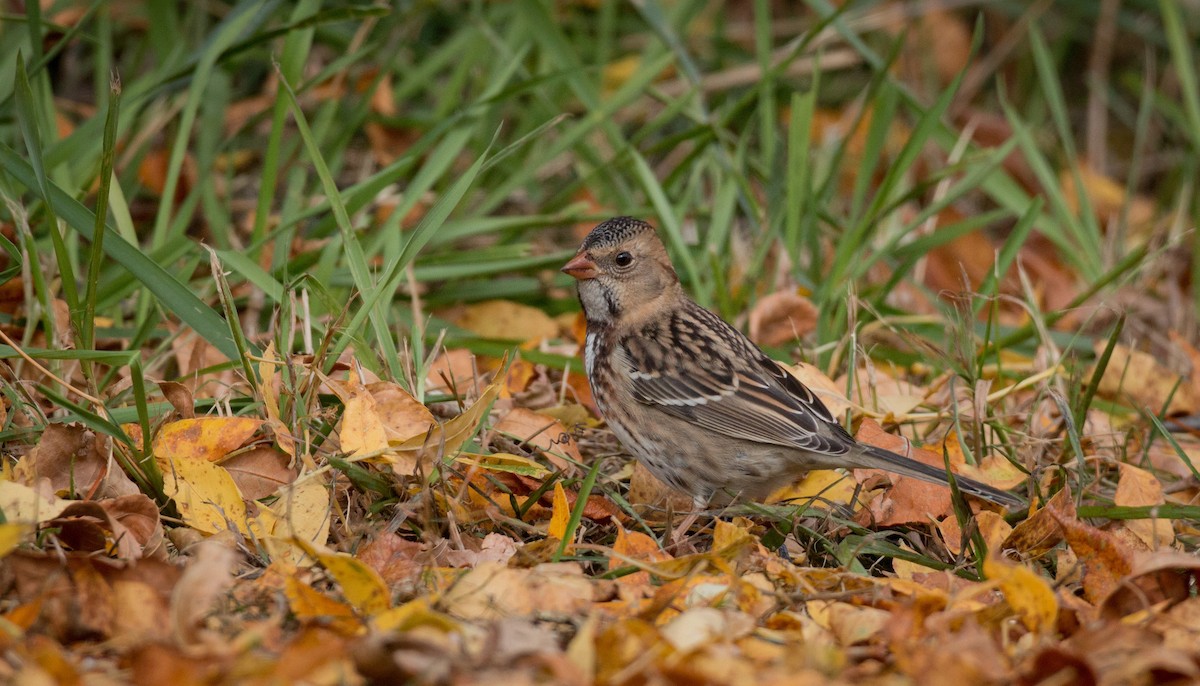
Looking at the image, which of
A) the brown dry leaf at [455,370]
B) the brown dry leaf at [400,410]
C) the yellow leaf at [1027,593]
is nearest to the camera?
the yellow leaf at [1027,593]

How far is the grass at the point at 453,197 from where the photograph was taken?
3535 mm

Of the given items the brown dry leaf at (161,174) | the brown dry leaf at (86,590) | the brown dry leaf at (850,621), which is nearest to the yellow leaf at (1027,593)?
the brown dry leaf at (850,621)

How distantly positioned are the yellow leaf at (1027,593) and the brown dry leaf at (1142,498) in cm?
89

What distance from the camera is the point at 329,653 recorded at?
7.25ft

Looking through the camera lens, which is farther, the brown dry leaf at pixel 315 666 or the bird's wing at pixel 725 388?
the bird's wing at pixel 725 388

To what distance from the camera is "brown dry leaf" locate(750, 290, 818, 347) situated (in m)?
4.58

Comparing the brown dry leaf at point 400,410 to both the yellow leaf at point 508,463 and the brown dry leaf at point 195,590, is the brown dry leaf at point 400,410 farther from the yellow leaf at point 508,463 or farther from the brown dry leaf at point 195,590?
the brown dry leaf at point 195,590

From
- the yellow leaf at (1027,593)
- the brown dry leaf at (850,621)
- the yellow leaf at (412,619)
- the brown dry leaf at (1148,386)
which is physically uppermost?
the yellow leaf at (412,619)

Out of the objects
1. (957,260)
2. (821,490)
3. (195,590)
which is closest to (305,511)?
(195,590)

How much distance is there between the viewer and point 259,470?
3.27 meters

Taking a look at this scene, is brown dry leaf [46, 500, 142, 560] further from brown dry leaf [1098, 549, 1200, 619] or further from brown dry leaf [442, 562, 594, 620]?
brown dry leaf [1098, 549, 1200, 619]

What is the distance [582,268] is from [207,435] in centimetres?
136

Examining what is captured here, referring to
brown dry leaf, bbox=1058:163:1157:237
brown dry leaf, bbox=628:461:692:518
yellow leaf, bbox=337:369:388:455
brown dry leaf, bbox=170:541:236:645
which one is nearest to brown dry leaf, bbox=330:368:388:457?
yellow leaf, bbox=337:369:388:455

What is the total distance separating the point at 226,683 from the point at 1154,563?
182cm
